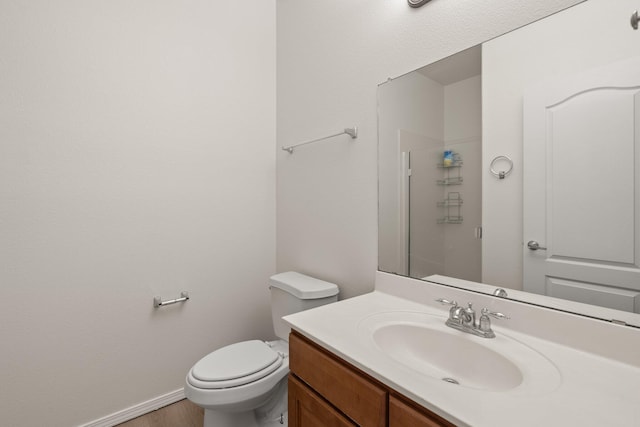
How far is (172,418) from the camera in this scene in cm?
162

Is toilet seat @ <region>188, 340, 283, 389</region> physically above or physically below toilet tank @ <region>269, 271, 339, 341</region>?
below

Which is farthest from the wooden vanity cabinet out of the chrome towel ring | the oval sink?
the chrome towel ring

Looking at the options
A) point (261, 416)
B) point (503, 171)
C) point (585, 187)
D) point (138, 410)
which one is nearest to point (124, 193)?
point (138, 410)

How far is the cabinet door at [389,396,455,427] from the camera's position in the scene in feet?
1.98

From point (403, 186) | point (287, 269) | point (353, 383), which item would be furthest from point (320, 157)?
point (353, 383)

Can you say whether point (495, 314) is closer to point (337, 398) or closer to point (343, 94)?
point (337, 398)

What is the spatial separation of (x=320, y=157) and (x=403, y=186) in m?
0.59

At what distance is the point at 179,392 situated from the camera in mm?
1758

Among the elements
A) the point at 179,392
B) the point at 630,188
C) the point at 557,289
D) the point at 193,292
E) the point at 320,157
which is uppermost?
the point at 320,157

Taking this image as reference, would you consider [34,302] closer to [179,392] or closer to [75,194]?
[75,194]

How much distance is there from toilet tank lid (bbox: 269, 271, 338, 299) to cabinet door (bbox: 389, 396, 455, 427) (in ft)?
2.62

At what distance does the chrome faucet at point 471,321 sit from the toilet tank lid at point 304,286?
64 centimetres

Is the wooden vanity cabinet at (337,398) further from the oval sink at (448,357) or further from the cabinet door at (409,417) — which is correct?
the oval sink at (448,357)

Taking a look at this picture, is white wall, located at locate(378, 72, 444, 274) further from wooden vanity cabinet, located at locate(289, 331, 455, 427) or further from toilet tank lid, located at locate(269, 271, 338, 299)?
wooden vanity cabinet, located at locate(289, 331, 455, 427)
